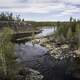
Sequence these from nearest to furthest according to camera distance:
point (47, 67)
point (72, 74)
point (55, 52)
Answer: point (72, 74) → point (47, 67) → point (55, 52)

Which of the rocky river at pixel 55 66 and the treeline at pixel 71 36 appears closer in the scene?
the rocky river at pixel 55 66

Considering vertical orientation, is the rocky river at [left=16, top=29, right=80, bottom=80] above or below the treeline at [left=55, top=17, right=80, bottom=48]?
below

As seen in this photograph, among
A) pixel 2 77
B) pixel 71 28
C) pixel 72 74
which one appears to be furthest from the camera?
pixel 71 28

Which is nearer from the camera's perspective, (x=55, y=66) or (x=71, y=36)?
(x=55, y=66)

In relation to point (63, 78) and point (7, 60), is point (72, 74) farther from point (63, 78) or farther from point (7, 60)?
point (7, 60)

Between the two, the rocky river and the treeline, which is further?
the treeline

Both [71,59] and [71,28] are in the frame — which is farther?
[71,28]

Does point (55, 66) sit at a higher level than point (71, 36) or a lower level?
lower

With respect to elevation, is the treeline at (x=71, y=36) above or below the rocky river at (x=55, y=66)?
above

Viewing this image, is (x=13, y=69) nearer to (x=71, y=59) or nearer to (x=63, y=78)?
(x=63, y=78)

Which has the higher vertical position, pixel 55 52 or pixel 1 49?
pixel 1 49

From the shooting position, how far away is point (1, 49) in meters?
25.6

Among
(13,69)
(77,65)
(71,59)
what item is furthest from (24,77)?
(71,59)

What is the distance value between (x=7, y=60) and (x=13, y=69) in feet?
3.93
